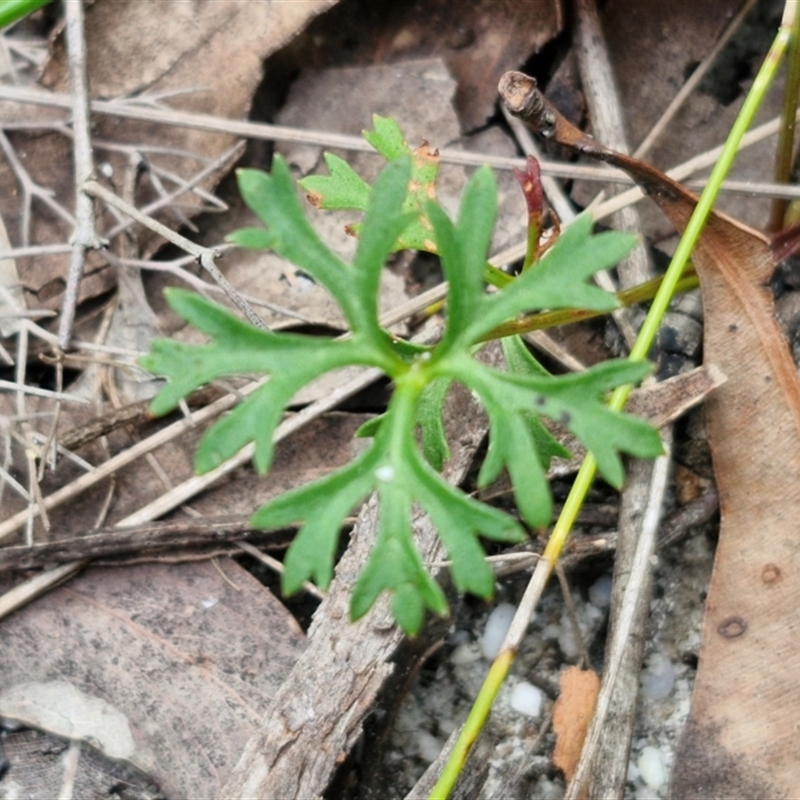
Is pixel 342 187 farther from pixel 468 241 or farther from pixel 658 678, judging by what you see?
pixel 658 678

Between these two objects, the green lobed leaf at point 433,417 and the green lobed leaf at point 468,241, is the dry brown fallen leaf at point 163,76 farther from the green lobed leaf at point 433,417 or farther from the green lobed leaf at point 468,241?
the green lobed leaf at point 468,241

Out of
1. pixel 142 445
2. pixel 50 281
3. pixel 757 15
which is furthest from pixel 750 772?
pixel 50 281

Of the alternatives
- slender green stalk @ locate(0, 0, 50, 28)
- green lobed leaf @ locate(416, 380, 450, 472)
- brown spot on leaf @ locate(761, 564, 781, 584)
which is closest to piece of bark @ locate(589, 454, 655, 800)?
brown spot on leaf @ locate(761, 564, 781, 584)

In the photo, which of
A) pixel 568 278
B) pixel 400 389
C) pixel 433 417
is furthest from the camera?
pixel 433 417

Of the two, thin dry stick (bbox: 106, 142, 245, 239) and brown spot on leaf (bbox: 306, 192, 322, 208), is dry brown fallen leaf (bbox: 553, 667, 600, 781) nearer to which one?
brown spot on leaf (bbox: 306, 192, 322, 208)

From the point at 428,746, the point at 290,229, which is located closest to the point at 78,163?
the point at 290,229

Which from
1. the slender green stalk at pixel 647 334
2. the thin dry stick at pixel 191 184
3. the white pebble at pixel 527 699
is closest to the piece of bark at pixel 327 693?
the slender green stalk at pixel 647 334

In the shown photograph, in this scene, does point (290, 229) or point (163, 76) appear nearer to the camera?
point (290, 229)

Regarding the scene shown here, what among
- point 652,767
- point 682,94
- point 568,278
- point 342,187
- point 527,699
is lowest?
point 652,767
